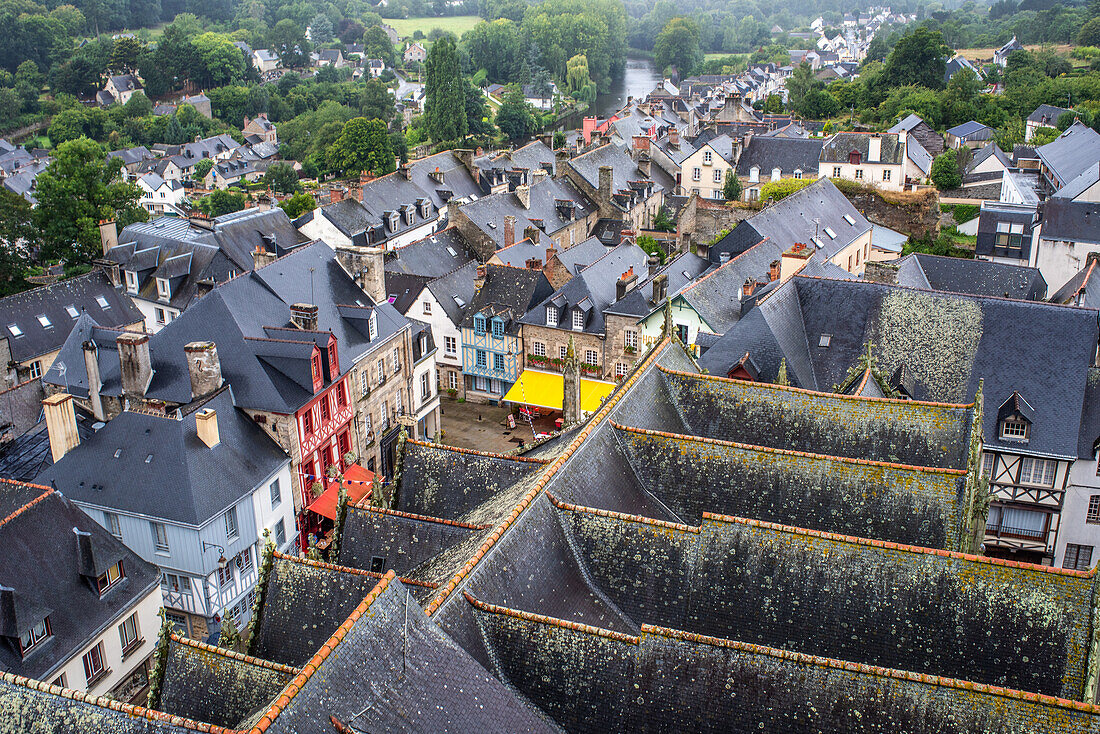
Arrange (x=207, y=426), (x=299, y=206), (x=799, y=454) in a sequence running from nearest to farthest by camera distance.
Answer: (x=799, y=454)
(x=207, y=426)
(x=299, y=206)

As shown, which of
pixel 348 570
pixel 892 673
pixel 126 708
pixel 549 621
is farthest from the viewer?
pixel 348 570

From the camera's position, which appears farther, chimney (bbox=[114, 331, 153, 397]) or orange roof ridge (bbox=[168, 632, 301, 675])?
chimney (bbox=[114, 331, 153, 397])

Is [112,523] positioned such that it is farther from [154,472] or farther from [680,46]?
[680,46]

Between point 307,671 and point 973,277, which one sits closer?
point 307,671

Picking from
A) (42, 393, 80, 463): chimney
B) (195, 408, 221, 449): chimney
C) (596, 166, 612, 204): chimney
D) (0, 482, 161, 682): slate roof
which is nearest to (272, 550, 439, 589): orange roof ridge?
(0, 482, 161, 682): slate roof

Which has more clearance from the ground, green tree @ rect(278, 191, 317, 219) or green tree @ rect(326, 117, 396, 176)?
green tree @ rect(326, 117, 396, 176)

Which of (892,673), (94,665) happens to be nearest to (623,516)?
(892,673)

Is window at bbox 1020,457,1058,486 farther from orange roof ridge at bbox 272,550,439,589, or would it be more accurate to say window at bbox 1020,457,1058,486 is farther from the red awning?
the red awning
